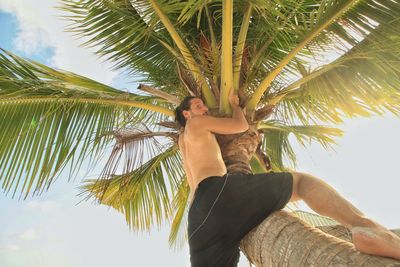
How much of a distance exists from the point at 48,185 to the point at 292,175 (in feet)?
7.45

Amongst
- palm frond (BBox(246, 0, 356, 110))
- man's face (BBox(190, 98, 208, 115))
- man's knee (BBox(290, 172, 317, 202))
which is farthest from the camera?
man's face (BBox(190, 98, 208, 115))

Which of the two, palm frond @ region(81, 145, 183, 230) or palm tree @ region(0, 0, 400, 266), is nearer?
palm tree @ region(0, 0, 400, 266)

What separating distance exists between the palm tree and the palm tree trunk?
202mm

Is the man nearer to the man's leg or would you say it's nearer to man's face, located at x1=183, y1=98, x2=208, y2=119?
the man's leg

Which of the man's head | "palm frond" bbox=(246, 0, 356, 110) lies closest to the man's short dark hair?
the man's head

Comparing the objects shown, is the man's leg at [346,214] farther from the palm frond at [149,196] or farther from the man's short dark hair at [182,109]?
the palm frond at [149,196]

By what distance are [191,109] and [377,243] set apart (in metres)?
2.09

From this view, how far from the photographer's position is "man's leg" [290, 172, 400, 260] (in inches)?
60.9

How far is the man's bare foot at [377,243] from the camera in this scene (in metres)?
1.53

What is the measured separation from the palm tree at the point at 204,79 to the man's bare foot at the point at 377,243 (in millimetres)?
892

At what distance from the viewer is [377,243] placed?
155 cm

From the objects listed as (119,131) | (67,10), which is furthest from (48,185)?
(67,10)

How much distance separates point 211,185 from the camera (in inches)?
94.7

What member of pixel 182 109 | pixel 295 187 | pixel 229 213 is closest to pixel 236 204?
pixel 229 213
